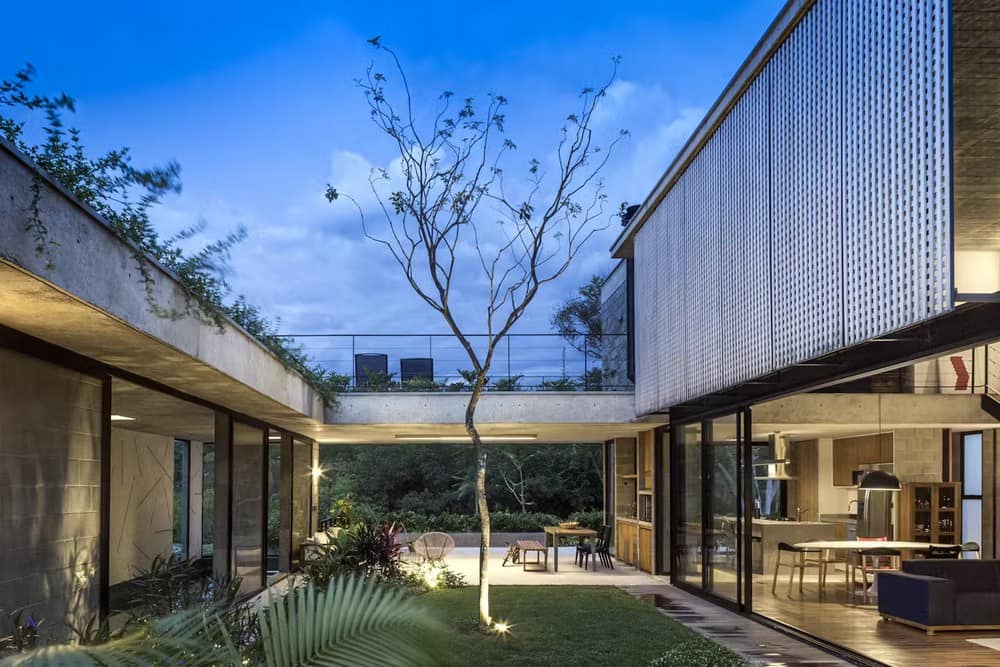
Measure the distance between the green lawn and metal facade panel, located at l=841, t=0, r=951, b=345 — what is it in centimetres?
348

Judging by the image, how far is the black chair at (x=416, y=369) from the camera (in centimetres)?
1619

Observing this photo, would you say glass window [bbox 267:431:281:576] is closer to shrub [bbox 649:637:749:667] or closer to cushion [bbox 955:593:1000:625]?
shrub [bbox 649:637:749:667]

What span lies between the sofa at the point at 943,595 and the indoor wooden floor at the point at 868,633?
0.38 feet

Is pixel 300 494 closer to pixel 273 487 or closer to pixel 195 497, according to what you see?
pixel 273 487

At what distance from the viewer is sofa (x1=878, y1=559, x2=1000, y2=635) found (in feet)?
32.0

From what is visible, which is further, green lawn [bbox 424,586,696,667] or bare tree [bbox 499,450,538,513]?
bare tree [bbox 499,450,538,513]

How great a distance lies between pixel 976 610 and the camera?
32.0 feet

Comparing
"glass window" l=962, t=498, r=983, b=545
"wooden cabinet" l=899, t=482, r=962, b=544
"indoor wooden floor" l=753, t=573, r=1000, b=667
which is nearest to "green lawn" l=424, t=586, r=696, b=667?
"indoor wooden floor" l=753, t=573, r=1000, b=667

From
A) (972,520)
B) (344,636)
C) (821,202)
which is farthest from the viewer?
(972,520)

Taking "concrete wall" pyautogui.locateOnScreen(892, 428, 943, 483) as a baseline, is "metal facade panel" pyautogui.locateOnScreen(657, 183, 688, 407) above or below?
above

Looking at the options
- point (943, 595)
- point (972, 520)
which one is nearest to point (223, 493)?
point (943, 595)

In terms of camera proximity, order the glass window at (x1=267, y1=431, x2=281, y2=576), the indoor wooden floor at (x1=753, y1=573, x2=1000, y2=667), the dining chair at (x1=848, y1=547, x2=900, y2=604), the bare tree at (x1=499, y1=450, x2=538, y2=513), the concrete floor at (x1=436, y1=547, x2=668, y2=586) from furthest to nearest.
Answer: the bare tree at (x1=499, y1=450, x2=538, y2=513) → the glass window at (x1=267, y1=431, x2=281, y2=576) → the concrete floor at (x1=436, y1=547, x2=668, y2=586) → the dining chair at (x1=848, y1=547, x2=900, y2=604) → the indoor wooden floor at (x1=753, y1=573, x2=1000, y2=667)

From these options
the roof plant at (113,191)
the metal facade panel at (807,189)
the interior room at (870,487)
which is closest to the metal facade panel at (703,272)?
the interior room at (870,487)

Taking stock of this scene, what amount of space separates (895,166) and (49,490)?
18.6ft
